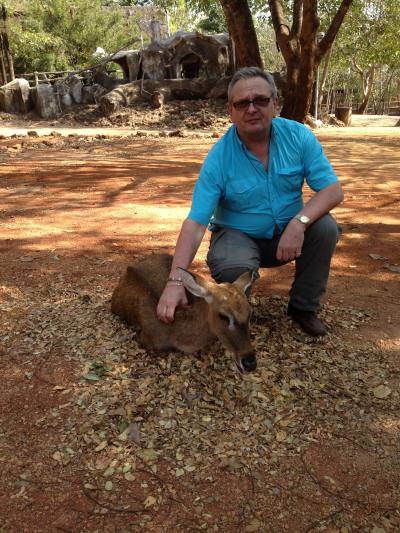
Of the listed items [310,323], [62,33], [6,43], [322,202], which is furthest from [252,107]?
[62,33]

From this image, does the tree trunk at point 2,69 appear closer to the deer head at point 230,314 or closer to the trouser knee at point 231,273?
the trouser knee at point 231,273

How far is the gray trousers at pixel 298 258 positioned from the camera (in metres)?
3.53

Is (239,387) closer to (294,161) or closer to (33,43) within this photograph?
(294,161)

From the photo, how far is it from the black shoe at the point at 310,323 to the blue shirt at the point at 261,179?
2.14 ft

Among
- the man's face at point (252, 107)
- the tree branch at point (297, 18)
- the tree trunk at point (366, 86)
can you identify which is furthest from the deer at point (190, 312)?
the tree trunk at point (366, 86)

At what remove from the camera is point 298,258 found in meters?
3.72

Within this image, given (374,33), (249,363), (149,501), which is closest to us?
(149,501)

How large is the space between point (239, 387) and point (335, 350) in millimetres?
851

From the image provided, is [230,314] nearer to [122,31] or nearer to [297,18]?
[297,18]

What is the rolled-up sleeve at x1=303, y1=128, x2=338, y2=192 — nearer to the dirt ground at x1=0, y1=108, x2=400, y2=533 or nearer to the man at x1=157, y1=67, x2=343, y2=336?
the man at x1=157, y1=67, x2=343, y2=336

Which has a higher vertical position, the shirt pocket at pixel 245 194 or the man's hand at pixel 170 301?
the shirt pocket at pixel 245 194

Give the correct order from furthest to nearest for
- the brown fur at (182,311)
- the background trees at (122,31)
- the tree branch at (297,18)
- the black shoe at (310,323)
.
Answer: the background trees at (122,31)
the tree branch at (297,18)
the black shoe at (310,323)
the brown fur at (182,311)

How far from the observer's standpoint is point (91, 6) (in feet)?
103

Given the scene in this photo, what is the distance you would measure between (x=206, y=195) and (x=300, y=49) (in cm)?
969
